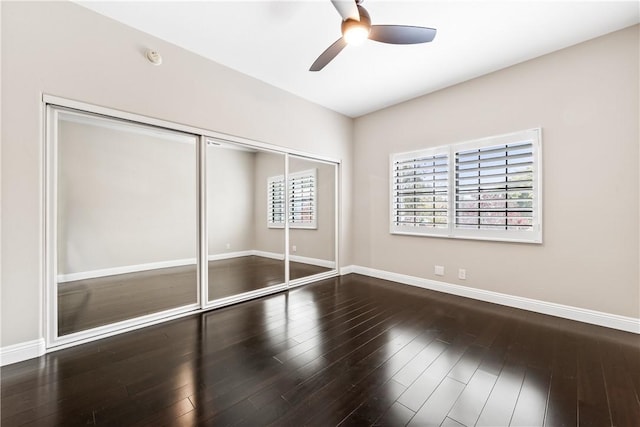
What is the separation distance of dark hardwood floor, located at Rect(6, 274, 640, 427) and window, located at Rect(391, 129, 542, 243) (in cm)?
106

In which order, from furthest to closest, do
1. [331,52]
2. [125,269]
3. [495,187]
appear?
[125,269]
[495,187]
[331,52]

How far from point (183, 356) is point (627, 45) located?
488 cm

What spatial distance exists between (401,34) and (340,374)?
262 centimetres

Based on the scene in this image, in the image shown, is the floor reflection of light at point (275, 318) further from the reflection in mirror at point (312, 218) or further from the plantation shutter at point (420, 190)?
the plantation shutter at point (420, 190)

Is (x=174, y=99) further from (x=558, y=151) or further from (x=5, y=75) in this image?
(x=558, y=151)

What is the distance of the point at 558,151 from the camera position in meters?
2.81

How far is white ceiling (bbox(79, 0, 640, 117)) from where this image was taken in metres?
2.24

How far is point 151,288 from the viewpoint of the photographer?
11.1ft

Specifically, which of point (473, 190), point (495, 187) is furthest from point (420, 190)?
point (495, 187)

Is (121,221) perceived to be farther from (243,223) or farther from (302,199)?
(302,199)

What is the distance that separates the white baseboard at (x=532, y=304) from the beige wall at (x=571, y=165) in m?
0.06

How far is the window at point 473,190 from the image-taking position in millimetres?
2975

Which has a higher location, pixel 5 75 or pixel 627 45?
pixel 627 45

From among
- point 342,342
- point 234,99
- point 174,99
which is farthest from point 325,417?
point 234,99
